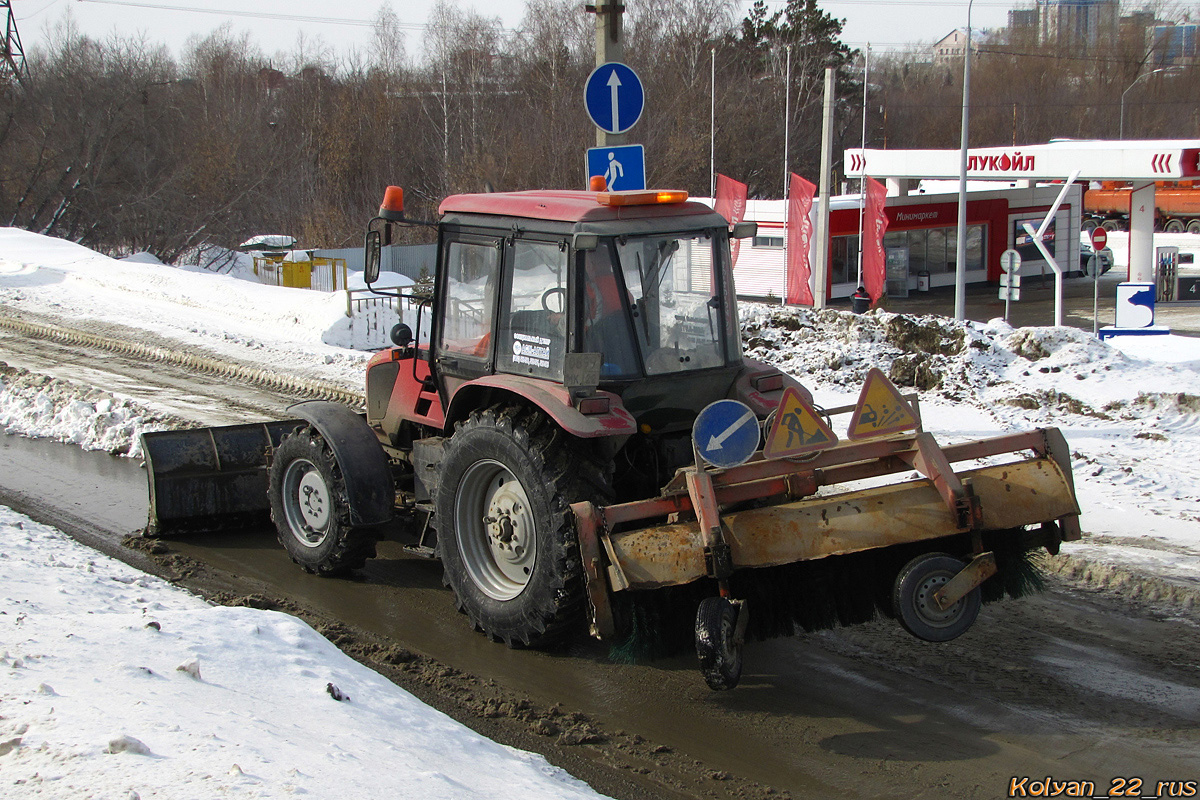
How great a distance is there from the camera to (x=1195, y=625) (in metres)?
5.86

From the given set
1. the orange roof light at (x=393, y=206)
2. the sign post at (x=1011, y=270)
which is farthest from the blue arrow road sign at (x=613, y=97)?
the sign post at (x=1011, y=270)

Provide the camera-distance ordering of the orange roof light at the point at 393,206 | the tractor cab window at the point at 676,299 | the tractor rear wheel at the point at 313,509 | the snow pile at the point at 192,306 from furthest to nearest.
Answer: the snow pile at the point at 192,306 → the tractor rear wheel at the point at 313,509 → the orange roof light at the point at 393,206 → the tractor cab window at the point at 676,299

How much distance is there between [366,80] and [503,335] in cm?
4691

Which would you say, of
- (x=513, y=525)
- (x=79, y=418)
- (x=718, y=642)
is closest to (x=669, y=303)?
(x=513, y=525)

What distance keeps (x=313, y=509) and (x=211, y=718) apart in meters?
2.76

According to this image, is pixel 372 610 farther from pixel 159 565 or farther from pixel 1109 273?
pixel 1109 273

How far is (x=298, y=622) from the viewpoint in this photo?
5.34m

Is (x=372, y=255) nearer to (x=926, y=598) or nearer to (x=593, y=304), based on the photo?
(x=593, y=304)

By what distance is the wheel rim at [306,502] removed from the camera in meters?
6.70

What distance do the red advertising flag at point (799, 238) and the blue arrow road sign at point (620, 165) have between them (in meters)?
15.4

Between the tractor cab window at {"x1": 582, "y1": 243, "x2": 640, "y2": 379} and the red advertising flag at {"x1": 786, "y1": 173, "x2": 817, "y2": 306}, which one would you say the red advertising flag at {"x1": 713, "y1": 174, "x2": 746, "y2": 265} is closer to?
the red advertising flag at {"x1": 786, "y1": 173, "x2": 817, "y2": 306}

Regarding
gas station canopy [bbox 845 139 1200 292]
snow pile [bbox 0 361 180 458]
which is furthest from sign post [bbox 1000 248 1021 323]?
snow pile [bbox 0 361 180 458]

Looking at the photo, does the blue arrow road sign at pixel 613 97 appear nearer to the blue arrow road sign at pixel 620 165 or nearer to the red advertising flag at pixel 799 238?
the blue arrow road sign at pixel 620 165

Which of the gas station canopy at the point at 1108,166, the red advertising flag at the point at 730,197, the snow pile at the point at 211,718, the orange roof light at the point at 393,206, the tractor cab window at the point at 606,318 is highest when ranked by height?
the gas station canopy at the point at 1108,166
